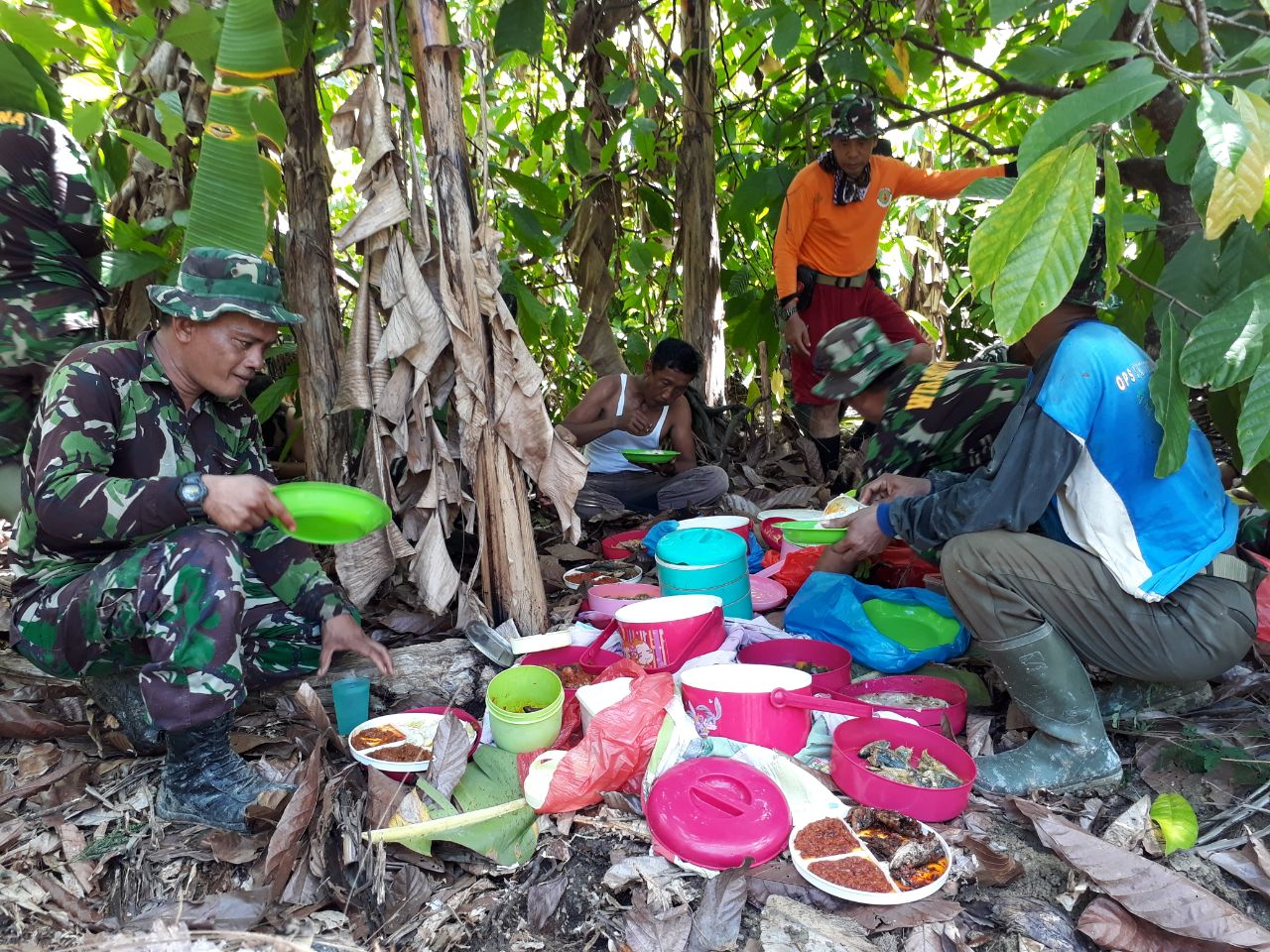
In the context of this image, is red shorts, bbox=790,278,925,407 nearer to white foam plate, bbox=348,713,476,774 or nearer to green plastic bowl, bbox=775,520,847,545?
green plastic bowl, bbox=775,520,847,545

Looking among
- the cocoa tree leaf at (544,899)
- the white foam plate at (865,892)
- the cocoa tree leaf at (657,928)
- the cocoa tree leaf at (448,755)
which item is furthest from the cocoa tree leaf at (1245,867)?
the cocoa tree leaf at (448,755)

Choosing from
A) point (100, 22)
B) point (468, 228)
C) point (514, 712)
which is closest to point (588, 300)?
point (468, 228)

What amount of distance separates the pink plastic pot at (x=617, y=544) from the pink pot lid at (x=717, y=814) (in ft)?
6.11

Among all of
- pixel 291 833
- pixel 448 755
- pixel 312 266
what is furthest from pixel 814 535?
pixel 312 266

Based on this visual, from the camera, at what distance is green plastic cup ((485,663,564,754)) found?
2.14 metres

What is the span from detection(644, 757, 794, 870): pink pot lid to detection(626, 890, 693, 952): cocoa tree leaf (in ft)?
0.43

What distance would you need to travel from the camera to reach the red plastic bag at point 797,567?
3.24 metres

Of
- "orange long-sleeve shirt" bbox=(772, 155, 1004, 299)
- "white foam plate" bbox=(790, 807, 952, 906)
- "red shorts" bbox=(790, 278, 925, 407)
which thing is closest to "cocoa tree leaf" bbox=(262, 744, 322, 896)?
"white foam plate" bbox=(790, 807, 952, 906)

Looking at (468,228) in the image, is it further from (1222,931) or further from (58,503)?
(1222,931)

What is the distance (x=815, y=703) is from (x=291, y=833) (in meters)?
1.19

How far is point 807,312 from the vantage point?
4.81 meters

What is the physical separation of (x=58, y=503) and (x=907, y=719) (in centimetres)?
202

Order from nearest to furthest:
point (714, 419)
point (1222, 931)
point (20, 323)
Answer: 1. point (1222, 931)
2. point (20, 323)
3. point (714, 419)

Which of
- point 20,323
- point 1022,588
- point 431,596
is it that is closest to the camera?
point 1022,588
